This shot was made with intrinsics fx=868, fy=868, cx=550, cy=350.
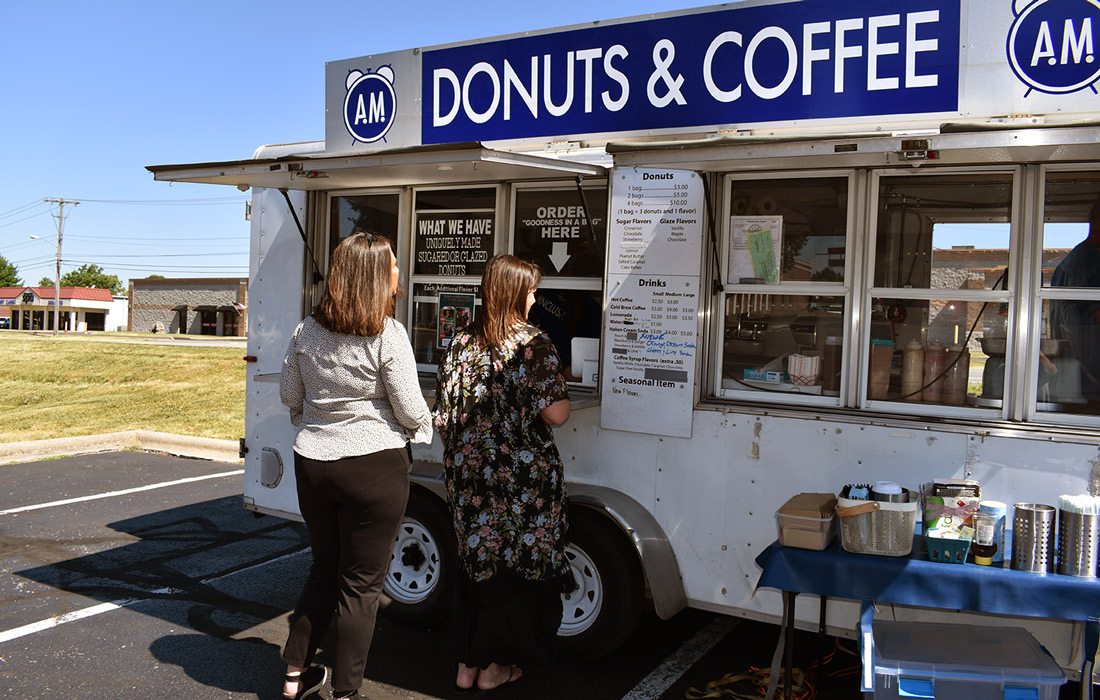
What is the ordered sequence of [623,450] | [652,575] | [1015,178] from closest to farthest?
1. [1015,178]
2. [652,575]
3. [623,450]

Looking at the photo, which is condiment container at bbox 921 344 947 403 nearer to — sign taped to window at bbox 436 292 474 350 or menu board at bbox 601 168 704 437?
menu board at bbox 601 168 704 437

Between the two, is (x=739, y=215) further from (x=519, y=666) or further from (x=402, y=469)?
(x=519, y=666)

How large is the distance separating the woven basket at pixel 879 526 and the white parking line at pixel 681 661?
1250 mm

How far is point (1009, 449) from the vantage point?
3.33 m

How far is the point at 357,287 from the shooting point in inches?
131

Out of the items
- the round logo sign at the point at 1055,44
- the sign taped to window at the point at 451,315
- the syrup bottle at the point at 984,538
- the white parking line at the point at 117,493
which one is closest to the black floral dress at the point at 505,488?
the sign taped to window at the point at 451,315

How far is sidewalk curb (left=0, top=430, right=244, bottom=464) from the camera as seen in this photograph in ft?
31.6

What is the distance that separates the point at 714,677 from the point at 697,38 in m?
2.97

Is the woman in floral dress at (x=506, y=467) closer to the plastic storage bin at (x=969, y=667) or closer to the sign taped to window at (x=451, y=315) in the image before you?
the sign taped to window at (x=451, y=315)

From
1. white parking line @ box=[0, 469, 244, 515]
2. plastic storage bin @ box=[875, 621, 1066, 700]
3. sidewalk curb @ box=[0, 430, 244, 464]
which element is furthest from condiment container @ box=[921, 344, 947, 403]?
sidewalk curb @ box=[0, 430, 244, 464]

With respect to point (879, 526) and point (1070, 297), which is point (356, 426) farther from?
point (1070, 297)

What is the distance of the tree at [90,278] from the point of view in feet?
389

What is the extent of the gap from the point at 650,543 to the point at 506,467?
0.77m

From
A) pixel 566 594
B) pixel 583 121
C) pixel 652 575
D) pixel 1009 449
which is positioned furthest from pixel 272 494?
pixel 1009 449
